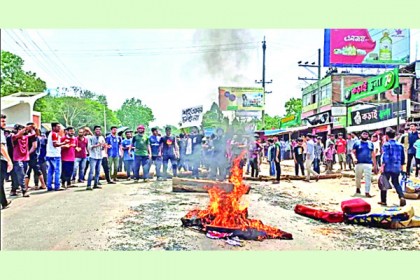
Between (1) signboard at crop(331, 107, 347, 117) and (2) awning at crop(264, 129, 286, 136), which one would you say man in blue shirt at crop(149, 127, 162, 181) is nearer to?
(2) awning at crop(264, 129, 286, 136)

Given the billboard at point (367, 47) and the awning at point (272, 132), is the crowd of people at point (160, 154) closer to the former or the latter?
the awning at point (272, 132)

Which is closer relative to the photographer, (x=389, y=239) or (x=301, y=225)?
(x=389, y=239)

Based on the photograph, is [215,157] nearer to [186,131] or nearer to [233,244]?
[186,131]

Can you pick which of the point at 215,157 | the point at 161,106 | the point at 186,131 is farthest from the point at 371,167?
the point at 161,106

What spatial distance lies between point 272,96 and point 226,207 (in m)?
1.69

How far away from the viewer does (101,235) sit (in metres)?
4.67

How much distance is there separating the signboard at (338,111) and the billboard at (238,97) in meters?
2.80

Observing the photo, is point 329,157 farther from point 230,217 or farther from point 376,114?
point 230,217

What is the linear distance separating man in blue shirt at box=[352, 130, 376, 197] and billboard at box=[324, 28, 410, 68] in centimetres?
121

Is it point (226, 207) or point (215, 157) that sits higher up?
point (215, 157)

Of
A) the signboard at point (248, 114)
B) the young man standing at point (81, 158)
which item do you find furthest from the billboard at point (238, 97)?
the young man standing at point (81, 158)

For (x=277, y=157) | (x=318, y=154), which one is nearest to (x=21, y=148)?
(x=277, y=157)

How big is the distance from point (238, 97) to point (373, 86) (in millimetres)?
2678

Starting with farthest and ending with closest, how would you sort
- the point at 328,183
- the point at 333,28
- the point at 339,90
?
the point at 339,90
the point at 328,183
the point at 333,28
